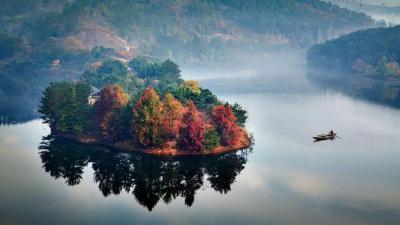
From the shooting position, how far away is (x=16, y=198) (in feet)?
267

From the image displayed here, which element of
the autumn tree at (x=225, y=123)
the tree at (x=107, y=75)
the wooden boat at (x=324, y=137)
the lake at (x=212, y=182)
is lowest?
the lake at (x=212, y=182)

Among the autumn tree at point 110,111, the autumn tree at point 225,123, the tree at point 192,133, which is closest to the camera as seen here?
the tree at point 192,133

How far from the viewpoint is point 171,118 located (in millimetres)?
103688

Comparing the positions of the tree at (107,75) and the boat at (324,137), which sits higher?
the tree at (107,75)

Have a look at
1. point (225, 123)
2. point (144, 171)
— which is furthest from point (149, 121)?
point (225, 123)

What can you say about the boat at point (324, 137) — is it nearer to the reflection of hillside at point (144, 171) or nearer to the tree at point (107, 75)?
the reflection of hillside at point (144, 171)

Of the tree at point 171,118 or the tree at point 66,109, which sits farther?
the tree at point 66,109

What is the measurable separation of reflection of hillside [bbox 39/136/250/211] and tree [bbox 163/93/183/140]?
6.17 m

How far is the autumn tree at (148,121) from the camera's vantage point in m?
101

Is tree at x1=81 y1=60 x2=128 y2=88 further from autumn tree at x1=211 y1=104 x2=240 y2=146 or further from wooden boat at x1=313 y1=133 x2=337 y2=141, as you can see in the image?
wooden boat at x1=313 y1=133 x2=337 y2=141

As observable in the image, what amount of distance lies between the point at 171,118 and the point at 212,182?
1952 centimetres

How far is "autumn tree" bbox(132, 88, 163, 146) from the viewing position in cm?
10125

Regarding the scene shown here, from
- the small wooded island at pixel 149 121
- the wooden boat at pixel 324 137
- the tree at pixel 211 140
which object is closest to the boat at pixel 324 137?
the wooden boat at pixel 324 137

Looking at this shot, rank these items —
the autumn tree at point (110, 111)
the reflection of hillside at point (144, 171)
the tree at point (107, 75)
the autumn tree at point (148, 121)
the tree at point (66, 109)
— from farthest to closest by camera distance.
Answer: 1. the tree at point (107, 75)
2. the tree at point (66, 109)
3. the autumn tree at point (110, 111)
4. the autumn tree at point (148, 121)
5. the reflection of hillside at point (144, 171)
